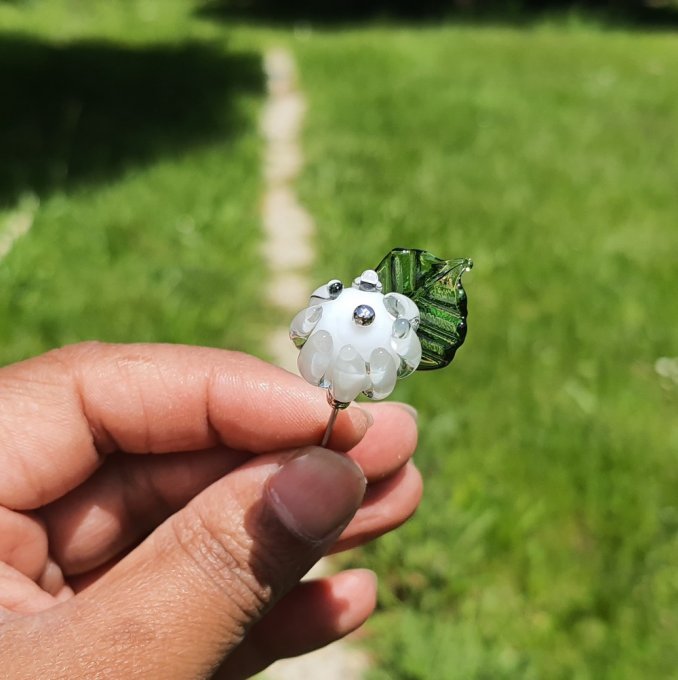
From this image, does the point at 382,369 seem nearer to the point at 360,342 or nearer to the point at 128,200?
the point at 360,342

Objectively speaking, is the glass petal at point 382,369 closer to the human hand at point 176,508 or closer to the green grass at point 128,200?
the human hand at point 176,508

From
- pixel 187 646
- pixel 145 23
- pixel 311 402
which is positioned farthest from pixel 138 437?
pixel 145 23

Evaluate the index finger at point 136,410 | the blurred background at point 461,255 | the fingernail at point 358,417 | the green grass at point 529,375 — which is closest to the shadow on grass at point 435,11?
the blurred background at point 461,255

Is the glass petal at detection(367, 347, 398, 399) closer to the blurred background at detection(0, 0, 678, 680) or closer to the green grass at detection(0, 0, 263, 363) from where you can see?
the blurred background at detection(0, 0, 678, 680)

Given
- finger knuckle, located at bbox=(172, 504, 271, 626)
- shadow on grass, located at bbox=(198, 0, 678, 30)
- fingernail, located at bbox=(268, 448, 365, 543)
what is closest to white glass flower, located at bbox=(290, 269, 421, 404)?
fingernail, located at bbox=(268, 448, 365, 543)

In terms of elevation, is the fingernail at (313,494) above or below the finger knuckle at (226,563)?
above

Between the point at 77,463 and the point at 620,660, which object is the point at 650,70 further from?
the point at 77,463

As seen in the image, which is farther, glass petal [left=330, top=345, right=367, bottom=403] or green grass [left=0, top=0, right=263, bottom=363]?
green grass [left=0, top=0, right=263, bottom=363]

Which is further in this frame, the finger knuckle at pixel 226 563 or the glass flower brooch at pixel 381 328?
the finger knuckle at pixel 226 563
